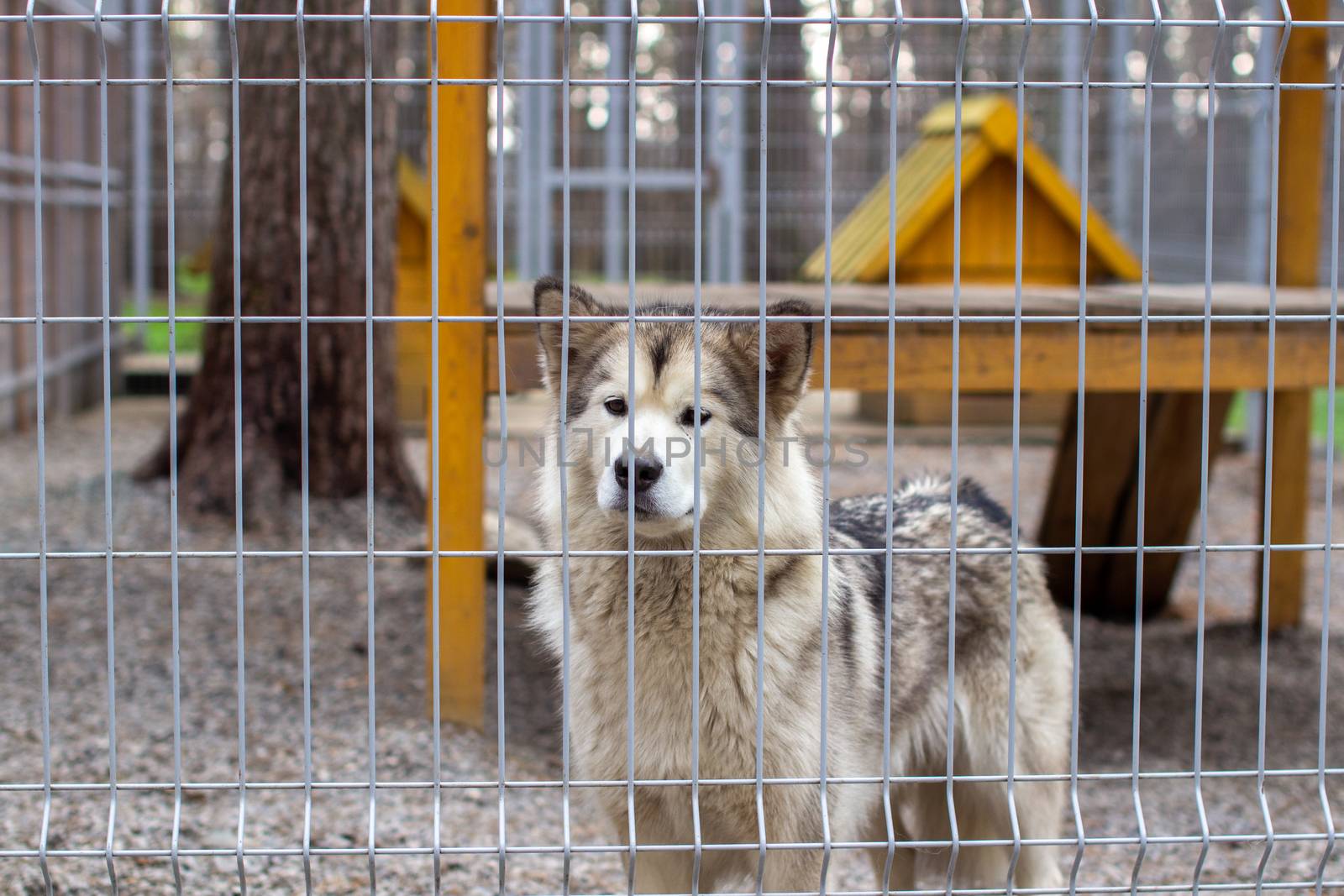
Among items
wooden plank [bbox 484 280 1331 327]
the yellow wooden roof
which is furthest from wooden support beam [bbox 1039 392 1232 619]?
the yellow wooden roof

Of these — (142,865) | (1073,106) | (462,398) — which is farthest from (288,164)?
(1073,106)

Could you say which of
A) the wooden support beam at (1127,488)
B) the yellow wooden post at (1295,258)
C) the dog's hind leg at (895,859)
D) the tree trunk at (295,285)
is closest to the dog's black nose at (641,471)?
the dog's hind leg at (895,859)

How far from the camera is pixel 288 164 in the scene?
6.33 m

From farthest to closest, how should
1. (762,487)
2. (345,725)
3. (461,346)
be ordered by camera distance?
1. (345,725)
2. (461,346)
3. (762,487)

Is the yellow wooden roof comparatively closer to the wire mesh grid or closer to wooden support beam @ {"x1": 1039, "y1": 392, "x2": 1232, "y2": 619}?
wooden support beam @ {"x1": 1039, "y1": 392, "x2": 1232, "y2": 619}

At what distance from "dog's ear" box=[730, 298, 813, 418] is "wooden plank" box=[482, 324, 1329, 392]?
4.08 ft

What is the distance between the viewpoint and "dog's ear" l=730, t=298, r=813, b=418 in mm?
2666

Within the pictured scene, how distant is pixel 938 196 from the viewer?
832 cm

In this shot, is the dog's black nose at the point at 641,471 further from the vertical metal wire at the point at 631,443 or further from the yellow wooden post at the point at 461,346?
the yellow wooden post at the point at 461,346

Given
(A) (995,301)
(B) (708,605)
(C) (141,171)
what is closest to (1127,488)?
(A) (995,301)

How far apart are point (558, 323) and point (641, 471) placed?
1.73 ft

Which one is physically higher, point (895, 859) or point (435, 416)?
point (435, 416)

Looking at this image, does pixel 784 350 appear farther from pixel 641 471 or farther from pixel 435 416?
pixel 435 416

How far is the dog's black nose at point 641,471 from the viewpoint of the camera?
257cm
